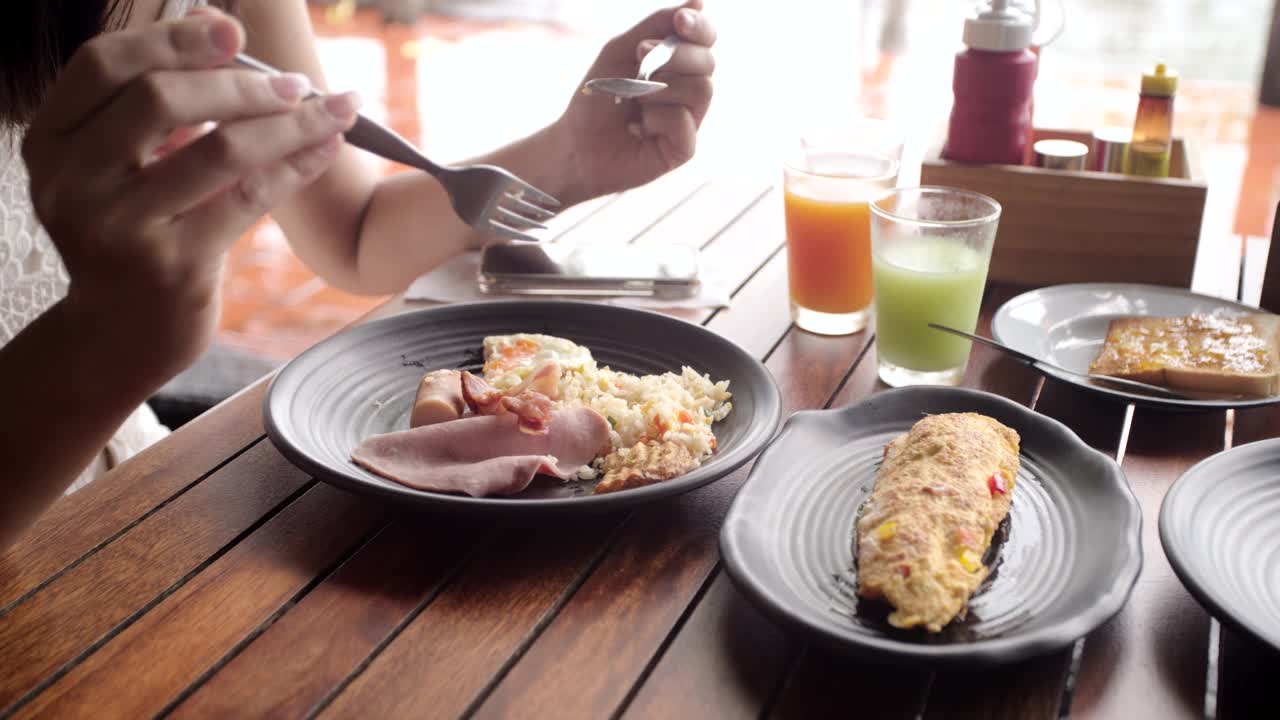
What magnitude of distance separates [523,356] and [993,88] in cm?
76

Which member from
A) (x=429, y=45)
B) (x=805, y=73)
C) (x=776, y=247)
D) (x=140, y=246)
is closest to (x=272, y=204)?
(x=140, y=246)

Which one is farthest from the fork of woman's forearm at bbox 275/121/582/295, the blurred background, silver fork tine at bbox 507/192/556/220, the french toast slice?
the blurred background

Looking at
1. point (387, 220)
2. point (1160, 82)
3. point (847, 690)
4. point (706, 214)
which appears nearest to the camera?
point (847, 690)

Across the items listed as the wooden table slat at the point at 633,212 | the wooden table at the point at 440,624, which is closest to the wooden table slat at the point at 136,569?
the wooden table at the point at 440,624

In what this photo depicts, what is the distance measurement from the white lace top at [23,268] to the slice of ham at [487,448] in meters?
0.64

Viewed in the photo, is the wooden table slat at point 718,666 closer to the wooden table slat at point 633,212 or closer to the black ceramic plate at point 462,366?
the black ceramic plate at point 462,366

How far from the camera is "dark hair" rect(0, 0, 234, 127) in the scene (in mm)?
1085

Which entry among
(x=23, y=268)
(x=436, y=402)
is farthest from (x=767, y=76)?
(x=436, y=402)

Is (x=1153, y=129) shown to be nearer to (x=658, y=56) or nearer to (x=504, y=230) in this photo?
(x=658, y=56)

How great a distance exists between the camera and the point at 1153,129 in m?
1.47

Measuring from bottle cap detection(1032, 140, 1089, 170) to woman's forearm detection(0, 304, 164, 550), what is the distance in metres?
1.15

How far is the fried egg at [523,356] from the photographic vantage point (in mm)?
1111

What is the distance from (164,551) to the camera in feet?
2.97

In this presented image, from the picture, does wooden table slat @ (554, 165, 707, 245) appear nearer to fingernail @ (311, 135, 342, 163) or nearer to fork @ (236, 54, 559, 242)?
fork @ (236, 54, 559, 242)
